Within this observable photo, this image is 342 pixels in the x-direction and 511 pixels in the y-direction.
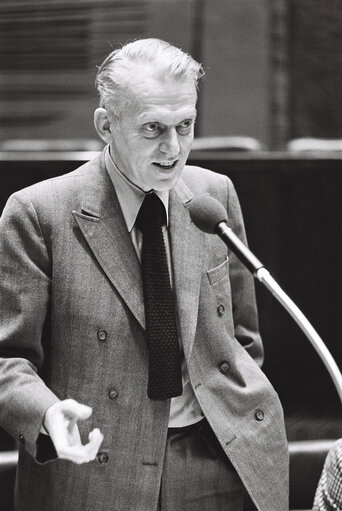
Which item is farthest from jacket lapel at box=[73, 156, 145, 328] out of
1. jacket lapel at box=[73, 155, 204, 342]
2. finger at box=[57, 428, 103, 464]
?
finger at box=[57, 428, 103, 464]

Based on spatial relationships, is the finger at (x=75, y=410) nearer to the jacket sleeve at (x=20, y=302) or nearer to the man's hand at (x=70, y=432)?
the man's hand at (x=70, y=432)

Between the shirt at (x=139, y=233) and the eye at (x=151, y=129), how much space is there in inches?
4.8

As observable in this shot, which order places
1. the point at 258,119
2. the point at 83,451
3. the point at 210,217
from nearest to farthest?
1. the point at 83,451
2. the point at 210,217
3. the point at 258,119

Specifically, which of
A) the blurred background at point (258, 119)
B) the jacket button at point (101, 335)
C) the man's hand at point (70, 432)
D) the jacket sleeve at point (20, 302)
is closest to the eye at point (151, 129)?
the jacket sleeve at point (20, 302)

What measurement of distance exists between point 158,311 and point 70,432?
0.32m

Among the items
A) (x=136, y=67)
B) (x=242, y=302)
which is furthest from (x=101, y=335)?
(x=136, y=67)

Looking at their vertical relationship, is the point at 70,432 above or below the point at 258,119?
below

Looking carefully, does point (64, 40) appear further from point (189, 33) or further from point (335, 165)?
point (335, 165)

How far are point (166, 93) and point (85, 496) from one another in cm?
72

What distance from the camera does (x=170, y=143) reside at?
155cm

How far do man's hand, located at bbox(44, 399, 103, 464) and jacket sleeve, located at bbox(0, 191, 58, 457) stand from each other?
111 millimetres

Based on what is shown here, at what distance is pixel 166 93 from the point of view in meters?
1.55

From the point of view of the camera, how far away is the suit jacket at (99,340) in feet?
5.19

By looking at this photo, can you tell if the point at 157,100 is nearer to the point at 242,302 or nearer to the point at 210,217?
the point at 210,217
